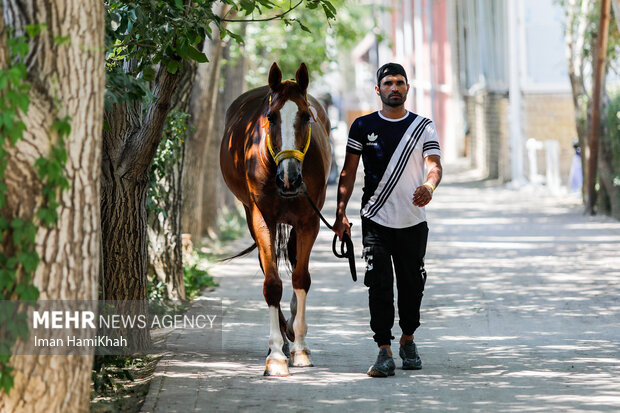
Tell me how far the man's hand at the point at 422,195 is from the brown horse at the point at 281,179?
0.77 meters

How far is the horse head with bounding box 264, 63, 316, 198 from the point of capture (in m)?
7.38

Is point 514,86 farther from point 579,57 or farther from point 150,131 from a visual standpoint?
point 150,131

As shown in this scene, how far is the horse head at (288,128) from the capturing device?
738 cm

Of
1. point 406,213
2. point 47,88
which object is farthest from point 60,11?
point 406,213

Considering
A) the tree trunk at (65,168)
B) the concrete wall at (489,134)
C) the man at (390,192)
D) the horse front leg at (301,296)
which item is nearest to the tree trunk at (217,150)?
the horse front leg at (301,296)

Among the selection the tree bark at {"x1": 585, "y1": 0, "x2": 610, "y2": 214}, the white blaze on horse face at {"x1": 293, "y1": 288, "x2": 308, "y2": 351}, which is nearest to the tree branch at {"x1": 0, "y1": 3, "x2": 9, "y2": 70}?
the white blaze on horse face at {"x1": 293, "y1": 288, "x2": 308, "y2": 351}

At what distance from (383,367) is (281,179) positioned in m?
1.41

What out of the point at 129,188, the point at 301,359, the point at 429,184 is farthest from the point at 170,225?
the point at 429,184

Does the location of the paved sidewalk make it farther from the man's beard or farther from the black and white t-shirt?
the man's beard

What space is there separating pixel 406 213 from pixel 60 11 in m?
3.10

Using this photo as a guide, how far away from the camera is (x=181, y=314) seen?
35.2 ft

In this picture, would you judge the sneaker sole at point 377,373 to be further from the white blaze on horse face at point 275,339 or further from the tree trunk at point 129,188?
the tree trunk at point 129,188

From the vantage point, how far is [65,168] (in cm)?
516

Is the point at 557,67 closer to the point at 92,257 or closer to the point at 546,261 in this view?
the point at 546,261
